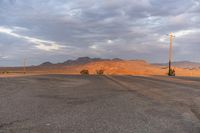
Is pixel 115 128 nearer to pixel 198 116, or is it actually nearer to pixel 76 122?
pixel 76 122

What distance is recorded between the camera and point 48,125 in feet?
29.1

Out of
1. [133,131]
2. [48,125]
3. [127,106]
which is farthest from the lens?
[127,106]

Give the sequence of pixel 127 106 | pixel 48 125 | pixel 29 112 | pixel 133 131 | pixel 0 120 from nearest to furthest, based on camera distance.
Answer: pixel 133 131, pixel 48 125, pixel 0 120, pixel 29 112, pixel 127 106

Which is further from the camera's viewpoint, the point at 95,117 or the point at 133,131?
the point at 95,117

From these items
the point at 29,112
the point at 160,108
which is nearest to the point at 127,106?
the point at 160,108

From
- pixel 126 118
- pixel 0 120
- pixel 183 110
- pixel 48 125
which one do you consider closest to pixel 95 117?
pixel 126 118

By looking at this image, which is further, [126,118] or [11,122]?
[126,118]

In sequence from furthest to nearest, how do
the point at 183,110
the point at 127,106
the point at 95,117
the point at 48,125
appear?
the point at 127,106
the point at 183,110
the point at 95,117
the point at 48,125

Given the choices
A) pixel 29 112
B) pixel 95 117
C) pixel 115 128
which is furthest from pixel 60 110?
pixel 115 128

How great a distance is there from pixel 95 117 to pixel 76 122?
1.01 metres

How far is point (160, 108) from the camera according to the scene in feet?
41.4

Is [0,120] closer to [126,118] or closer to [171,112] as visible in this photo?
[126,118]

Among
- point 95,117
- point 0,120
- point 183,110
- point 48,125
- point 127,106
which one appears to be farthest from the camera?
point 127,106

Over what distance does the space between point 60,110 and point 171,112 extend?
3.42 m
